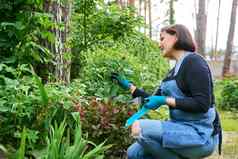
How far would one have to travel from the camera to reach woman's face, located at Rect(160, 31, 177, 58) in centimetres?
335

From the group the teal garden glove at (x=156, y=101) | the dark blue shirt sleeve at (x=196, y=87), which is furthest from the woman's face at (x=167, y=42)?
the teal garden glove at (x=156, y=101)

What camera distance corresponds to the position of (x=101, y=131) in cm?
436

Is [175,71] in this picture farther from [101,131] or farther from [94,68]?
[94,68]

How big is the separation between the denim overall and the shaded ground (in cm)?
239

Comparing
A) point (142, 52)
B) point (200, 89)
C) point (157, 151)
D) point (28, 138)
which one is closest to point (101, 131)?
point (28, 138)

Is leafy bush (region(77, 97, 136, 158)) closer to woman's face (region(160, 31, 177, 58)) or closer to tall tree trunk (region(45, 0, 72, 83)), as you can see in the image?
tall tree trunk (region(45, 0, 72, 83))

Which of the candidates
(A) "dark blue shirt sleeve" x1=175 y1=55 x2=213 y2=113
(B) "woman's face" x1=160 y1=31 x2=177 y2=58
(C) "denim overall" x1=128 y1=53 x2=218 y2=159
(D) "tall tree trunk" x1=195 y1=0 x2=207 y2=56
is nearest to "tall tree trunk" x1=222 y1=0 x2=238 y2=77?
(D) "tall tree trunk" x1=195 y1=0 x2=207 y2=56

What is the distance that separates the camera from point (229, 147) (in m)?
6.30

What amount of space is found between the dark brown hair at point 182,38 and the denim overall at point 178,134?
0.11 metres

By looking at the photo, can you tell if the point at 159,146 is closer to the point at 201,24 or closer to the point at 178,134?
the point at 178,134

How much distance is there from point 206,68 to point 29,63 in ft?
7.20

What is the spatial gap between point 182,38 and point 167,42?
122 mm

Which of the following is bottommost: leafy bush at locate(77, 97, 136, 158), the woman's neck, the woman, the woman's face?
leafy bush at locate(77, 97, 136, 158)

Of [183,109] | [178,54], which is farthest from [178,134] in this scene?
[178,54]
